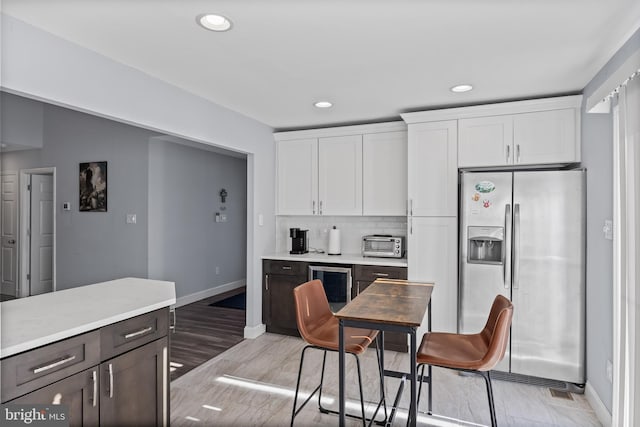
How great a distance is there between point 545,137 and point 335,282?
7.89 ft

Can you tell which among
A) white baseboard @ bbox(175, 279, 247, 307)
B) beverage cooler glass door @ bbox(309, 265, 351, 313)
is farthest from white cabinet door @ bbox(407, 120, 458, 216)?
white baseboard @ bbox(175, 279, 247, 307)

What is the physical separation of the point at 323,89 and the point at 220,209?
3706 mm

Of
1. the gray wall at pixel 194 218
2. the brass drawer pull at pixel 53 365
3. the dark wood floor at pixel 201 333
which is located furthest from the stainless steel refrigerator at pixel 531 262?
the gray wall at pixel 194 218

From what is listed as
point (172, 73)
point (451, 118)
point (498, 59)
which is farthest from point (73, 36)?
point (451, 118)

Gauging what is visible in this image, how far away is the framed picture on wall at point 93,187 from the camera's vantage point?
16.1 ft

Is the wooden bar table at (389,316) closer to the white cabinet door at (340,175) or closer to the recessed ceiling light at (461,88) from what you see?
the recessed ceiling light at (461,88)

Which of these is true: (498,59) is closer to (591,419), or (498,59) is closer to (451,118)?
(451,118)

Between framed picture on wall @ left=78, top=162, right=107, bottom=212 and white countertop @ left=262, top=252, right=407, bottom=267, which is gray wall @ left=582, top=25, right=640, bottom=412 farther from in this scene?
framed picture on wall @ left=78, top=162, right=107, bottom=212

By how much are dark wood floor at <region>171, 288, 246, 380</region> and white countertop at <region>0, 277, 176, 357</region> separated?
140cm

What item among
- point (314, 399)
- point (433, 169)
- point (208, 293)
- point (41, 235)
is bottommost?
point (314, 399)

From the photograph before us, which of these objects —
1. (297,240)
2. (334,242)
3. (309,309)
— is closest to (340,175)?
(334,242)

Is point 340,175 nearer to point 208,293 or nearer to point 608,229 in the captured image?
point 608,229

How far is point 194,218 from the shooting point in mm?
5680

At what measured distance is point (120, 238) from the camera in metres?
4.86
